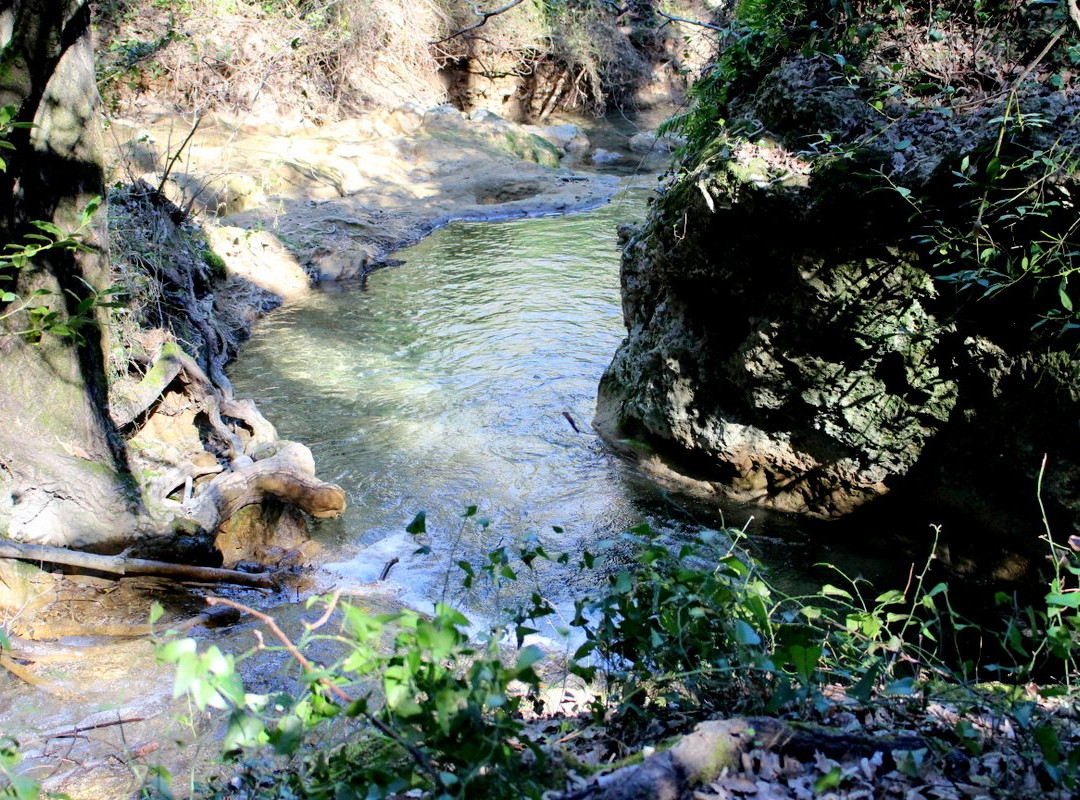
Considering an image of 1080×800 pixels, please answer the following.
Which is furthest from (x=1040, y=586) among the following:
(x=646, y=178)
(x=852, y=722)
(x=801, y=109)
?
(x=646, y=178)

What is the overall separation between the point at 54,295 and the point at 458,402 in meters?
4.02

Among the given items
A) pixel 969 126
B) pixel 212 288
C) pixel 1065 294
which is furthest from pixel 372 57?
pixel 1065 294

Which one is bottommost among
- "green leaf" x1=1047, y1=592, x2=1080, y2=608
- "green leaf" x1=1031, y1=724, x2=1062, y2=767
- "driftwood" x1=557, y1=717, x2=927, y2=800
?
Answer: "driftwood" x1=557, y1=717, x2=927, y2=800

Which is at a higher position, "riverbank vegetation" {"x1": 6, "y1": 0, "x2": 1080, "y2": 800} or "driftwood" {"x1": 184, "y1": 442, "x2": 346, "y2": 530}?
"riverbank vegetation" {"x1": 6, "y1": 0, "x2": 1080, "y2": 800}

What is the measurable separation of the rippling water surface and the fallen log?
65 cm

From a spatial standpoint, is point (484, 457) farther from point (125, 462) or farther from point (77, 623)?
point (77, 623)

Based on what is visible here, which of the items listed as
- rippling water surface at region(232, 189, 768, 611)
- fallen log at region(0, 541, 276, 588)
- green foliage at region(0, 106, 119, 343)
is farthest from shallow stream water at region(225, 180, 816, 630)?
green foliage at region(0, 106, 119, 343)

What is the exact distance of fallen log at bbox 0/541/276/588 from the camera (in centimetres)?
413

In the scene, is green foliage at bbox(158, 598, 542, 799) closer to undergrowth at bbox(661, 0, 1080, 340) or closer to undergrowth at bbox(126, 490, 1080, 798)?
undergrowth at bbox(126, 490, 1080, 798)

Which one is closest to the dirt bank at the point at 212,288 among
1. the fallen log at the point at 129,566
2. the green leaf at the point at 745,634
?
the fallen log at the point at 129,566

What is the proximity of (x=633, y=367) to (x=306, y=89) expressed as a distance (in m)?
13.3

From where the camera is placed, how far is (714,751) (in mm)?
2133

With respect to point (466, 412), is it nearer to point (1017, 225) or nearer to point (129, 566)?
point (129, 566)

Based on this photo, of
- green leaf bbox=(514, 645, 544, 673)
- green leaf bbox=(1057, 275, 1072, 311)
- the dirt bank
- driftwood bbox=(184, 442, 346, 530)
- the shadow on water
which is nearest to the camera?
green leaf bbox=(514, 645, 544, 673)
